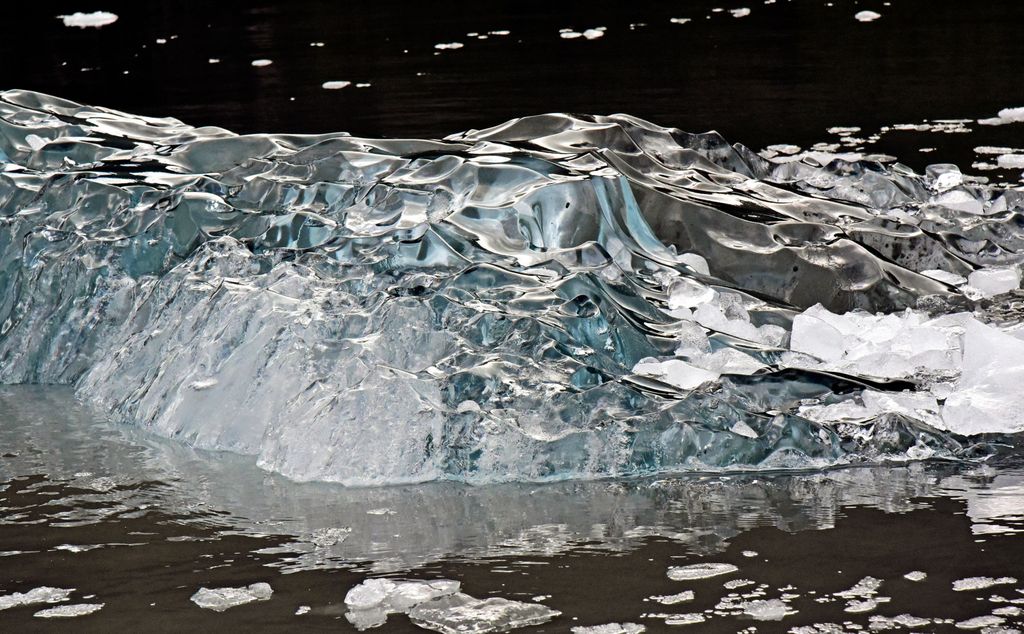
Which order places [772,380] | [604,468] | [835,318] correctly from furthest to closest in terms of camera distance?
[835,318] < [772,380] < [604,468]

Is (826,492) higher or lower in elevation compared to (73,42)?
lower

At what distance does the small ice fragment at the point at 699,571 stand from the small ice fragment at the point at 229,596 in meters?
0.80

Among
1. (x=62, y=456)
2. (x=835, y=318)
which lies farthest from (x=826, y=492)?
(x=62, y=456)

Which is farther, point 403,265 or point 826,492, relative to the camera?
point 403,265

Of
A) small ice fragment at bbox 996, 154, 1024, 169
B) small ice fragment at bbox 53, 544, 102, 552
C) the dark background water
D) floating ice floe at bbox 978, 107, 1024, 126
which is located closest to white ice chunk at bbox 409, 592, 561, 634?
small ice fragment at bbox 53, 544, 102, 552

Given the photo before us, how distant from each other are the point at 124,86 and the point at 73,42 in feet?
9.44

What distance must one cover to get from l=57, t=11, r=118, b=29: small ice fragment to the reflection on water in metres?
10.8

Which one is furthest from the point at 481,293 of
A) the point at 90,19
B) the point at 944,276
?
the point at 90,19

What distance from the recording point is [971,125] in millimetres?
6902

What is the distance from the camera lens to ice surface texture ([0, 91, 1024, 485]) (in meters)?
3.18

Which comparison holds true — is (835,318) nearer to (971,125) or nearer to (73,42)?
(971,125)

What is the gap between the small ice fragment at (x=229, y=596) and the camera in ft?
8.16

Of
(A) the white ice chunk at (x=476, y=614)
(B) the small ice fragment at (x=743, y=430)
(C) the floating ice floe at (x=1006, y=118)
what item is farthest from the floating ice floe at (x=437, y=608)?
(C) the floating ice floe at (x=1006, y=118)

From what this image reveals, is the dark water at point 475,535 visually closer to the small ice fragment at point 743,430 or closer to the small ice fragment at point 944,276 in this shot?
the small ice fragment at point 743,430
